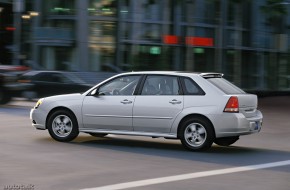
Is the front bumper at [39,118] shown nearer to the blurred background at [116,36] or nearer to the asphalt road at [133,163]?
the asphalt road at [133,163]

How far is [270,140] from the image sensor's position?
12555 millimetres

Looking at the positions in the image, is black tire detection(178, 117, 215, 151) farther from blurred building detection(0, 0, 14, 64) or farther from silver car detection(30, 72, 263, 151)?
blurred building detection(0, 0, 14, 64)

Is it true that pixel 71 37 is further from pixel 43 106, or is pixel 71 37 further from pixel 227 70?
pixel 43 106

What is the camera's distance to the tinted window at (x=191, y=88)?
10172 mm

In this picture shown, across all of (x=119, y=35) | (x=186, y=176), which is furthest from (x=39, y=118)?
(x=119, y=35)

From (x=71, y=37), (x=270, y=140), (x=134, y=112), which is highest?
(x=71, y=37)

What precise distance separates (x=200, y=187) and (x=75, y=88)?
54.9 ft

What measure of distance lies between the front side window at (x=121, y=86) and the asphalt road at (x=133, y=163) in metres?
1.00

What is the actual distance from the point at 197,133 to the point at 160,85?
1.12 m

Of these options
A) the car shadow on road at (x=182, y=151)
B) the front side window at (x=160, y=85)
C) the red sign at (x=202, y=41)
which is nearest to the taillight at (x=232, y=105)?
the car shadow on road at (x=182, y=151)

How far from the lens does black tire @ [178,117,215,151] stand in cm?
997

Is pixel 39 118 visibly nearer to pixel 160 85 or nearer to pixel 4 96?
pixel 160 85

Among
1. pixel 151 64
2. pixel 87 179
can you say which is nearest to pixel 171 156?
pixel 87 179

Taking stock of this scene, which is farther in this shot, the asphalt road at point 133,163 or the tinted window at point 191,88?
the tinted window at point 191,88
